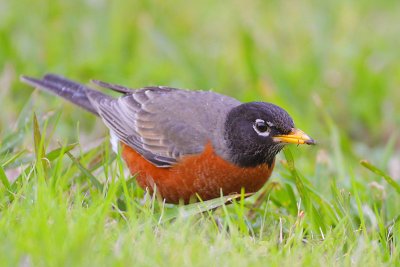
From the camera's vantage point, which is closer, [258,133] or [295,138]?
[295,138]

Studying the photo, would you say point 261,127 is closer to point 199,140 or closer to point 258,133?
point 258,133

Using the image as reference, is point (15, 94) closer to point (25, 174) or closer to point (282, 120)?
point (25, 174)

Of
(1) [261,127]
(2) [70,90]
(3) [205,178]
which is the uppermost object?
(2) [70,90]

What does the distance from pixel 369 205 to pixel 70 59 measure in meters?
4.51

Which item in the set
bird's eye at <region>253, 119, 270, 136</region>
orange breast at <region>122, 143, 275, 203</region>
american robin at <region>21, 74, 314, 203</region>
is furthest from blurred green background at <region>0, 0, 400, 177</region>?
bird's eye at <region>253, 119, 270, 136</region>

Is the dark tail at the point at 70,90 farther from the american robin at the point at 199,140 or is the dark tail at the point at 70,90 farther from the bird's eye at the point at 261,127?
the bird's eye at the point at 261,127

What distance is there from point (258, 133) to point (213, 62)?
4.20 metres

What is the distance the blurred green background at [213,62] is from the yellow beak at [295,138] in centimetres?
248

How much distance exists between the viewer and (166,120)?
16.0ft

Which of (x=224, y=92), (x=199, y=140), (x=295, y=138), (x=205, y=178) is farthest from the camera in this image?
(x=224, y=92)

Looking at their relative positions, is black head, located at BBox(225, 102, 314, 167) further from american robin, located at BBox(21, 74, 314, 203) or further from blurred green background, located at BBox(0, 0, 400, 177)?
blurred green background, located at BBox(0, 0, 400, 177)

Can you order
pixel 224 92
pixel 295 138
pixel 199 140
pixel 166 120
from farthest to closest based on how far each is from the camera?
pixel 224 92 → pixel 166 120 → pixel 199 140 → pixel 295 138

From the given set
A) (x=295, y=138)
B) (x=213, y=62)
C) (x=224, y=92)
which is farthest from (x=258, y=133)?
(x=213, y=62)

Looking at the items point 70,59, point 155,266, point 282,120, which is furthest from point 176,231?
point 70,59
